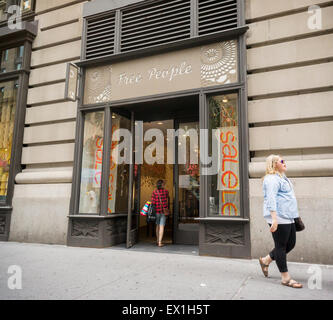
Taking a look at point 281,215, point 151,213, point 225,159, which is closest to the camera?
point 281,215

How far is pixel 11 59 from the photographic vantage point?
9.63 metres

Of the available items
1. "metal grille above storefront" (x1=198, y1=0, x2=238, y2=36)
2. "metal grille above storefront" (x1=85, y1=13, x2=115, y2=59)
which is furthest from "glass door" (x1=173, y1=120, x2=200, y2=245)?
"metal grille above storefront" (x1=85, y1=13, x2=115, y2=59)

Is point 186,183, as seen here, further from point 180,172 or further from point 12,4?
point 12,4

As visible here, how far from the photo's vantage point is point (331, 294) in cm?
368

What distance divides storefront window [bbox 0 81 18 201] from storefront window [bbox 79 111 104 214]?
280 cm

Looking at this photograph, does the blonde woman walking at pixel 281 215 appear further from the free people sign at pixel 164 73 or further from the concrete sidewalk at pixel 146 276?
the free people sign at pixel 164 73

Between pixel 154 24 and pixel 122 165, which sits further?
pixel 122 165

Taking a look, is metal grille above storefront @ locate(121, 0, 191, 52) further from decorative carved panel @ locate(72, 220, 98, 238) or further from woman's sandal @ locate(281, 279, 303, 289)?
woman's sandal @ locate(281, 279, 303, 289)

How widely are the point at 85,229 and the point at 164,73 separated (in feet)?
15.0

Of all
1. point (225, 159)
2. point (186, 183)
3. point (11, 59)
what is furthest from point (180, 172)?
point (11, 59)

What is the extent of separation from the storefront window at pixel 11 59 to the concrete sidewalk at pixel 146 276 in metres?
6.08

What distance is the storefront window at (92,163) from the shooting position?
7867 millimetres

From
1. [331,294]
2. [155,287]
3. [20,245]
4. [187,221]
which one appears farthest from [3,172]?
[331,294]

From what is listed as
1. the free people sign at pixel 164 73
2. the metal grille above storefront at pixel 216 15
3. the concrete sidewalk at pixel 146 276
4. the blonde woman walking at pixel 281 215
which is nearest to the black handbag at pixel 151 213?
the concrete sidewalk at pixel 146 276
